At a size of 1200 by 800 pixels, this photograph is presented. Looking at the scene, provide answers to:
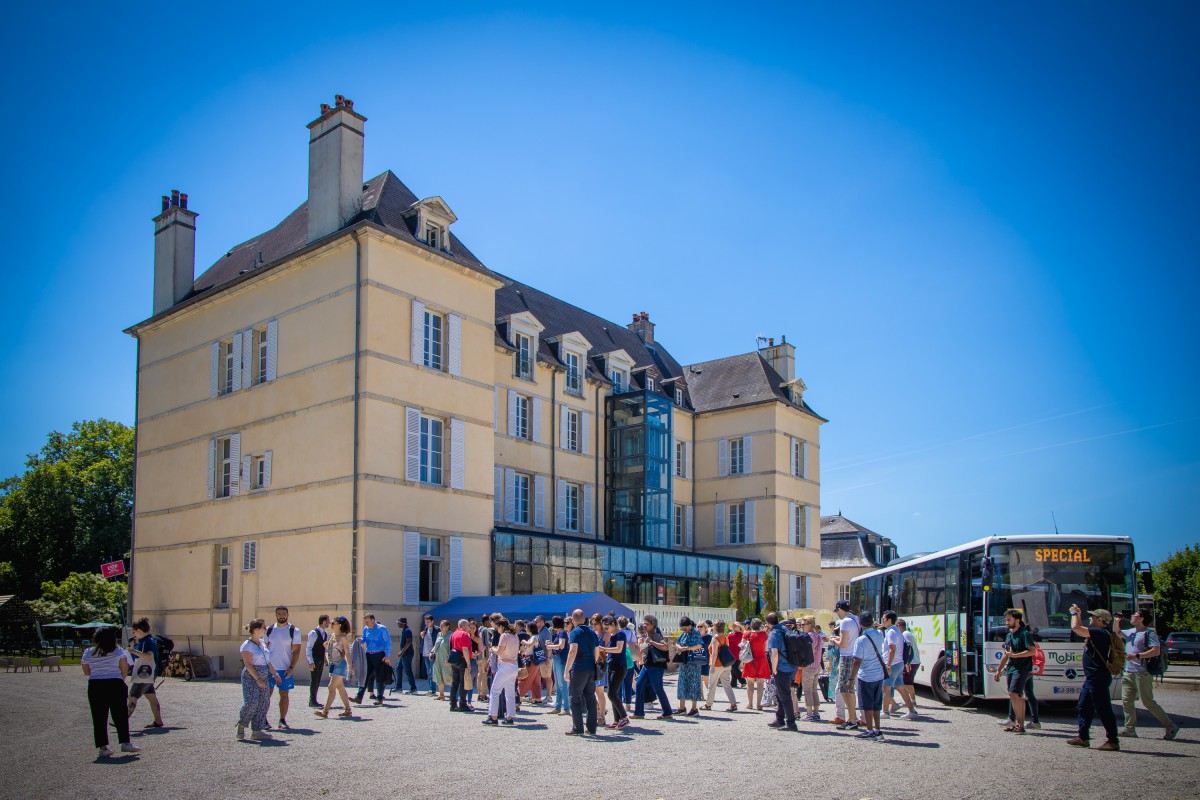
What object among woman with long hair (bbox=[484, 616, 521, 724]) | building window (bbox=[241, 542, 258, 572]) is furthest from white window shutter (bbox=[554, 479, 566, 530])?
woman with long hair (bbox=[484, 616, 521, 724])

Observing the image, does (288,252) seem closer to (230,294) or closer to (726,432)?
(230,294)

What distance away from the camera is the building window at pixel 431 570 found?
90.8 feet

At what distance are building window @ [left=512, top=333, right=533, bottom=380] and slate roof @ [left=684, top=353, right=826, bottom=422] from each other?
12.4 metres

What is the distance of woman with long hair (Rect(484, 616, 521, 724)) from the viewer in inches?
569

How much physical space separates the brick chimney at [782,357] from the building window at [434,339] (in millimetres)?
21697

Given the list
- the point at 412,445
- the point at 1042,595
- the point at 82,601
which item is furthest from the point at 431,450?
the point at 82,601

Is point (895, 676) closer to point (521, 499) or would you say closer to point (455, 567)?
point (455, 567)

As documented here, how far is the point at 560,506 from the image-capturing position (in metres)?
37.0

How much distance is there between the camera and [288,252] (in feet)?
99.3

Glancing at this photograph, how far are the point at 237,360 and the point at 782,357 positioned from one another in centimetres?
2566

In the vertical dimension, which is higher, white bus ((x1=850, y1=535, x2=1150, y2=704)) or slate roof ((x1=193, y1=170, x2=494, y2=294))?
slate roof ((x1=193, y1=170, x2=494, y2=294))

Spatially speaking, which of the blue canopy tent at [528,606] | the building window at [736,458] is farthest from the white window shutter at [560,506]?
the building window at [736,458]

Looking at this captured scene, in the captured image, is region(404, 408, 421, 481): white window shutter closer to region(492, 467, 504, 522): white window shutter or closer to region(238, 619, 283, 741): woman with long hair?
region(492, 467, 504, 522): white window shutter

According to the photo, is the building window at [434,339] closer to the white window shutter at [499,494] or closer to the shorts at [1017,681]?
the white window shutter at [499,494]
